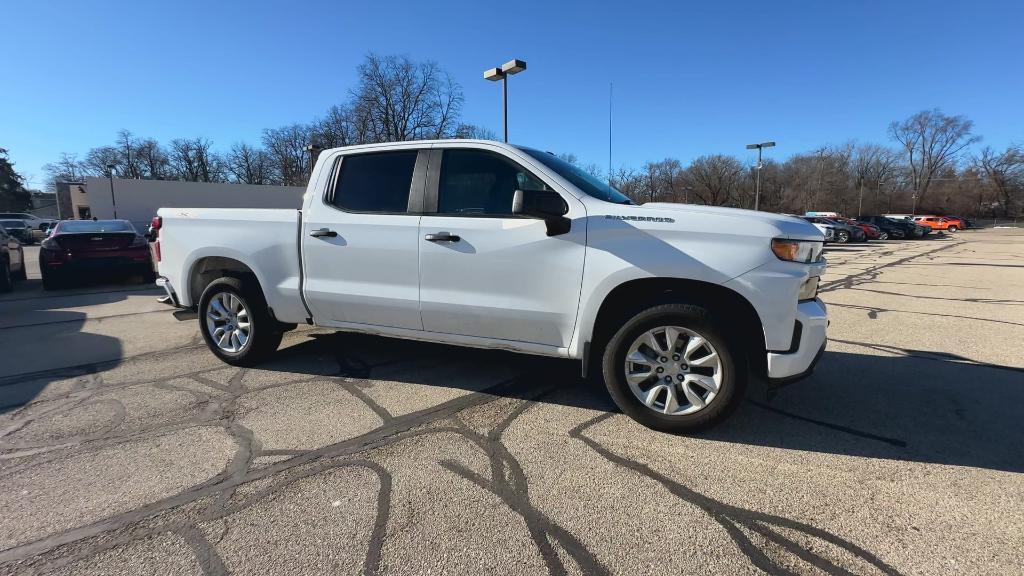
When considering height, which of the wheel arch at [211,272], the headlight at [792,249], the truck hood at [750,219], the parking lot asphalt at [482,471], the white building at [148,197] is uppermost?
the white building at [148,197]

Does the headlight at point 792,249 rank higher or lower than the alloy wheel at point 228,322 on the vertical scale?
higher

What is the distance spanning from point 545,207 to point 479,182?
2.81 ft

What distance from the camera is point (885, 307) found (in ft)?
25.8

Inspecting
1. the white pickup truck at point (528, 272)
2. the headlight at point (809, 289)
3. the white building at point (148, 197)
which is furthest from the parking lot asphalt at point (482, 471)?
the white building at point (148, 197)

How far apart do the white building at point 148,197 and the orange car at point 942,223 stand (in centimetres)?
6079

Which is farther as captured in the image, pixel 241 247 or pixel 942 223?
pixel 942 223

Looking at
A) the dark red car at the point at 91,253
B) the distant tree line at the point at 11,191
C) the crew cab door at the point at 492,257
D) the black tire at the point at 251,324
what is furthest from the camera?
the distant tree line at the point at 11,191

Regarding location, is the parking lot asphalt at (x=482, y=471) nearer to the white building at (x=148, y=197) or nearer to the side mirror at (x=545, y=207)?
the side mirror at (x=545, y=207)

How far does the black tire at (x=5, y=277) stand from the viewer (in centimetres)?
970

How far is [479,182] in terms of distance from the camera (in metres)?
3.80

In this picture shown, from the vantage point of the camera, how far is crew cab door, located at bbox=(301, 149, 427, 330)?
388 centimetres

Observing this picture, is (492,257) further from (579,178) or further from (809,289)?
(809,289)

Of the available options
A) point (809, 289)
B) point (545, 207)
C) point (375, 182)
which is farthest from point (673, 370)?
point (375, 182)

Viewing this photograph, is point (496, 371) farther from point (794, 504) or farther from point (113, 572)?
point (113, 572)
